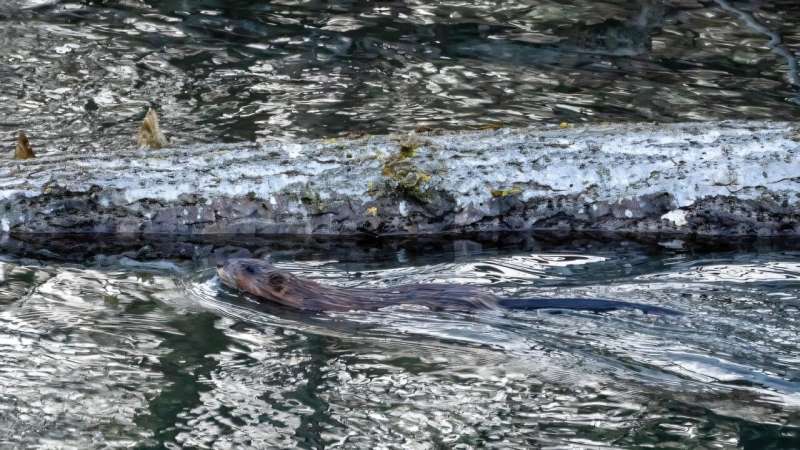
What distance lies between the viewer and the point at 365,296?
5.29 m

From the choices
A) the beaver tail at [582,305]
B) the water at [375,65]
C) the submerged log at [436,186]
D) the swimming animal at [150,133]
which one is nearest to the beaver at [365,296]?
the beaver tail at [582,305]

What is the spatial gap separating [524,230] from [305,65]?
3.89 m

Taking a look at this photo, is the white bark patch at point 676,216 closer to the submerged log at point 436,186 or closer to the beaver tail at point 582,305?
the submerged log at point 436,186

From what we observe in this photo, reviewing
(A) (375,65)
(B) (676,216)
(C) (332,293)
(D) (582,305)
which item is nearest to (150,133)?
(C) (332,293)

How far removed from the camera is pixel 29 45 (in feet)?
32.4

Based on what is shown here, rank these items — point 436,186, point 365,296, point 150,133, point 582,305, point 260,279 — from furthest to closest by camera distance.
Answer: point 150,133 → point 436,186 → point 260,279 → point 365,296 → point 582,305

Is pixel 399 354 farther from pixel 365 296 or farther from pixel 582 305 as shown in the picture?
pixel 582 305

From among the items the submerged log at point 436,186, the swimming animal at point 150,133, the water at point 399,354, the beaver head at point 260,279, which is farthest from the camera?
the swimming animal at point 150,133

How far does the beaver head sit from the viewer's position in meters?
5.35

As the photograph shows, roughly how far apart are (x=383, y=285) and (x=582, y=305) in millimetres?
1052

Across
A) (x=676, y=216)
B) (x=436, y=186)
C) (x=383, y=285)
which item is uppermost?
(x=436, y=186)

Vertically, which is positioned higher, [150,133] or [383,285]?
[150,133]

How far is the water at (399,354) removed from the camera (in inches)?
160

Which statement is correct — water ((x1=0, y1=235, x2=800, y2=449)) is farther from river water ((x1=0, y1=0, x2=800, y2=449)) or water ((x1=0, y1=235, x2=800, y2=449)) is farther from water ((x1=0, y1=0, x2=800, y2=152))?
water ((x1=0, y1=0, x2=800, y2=152))
